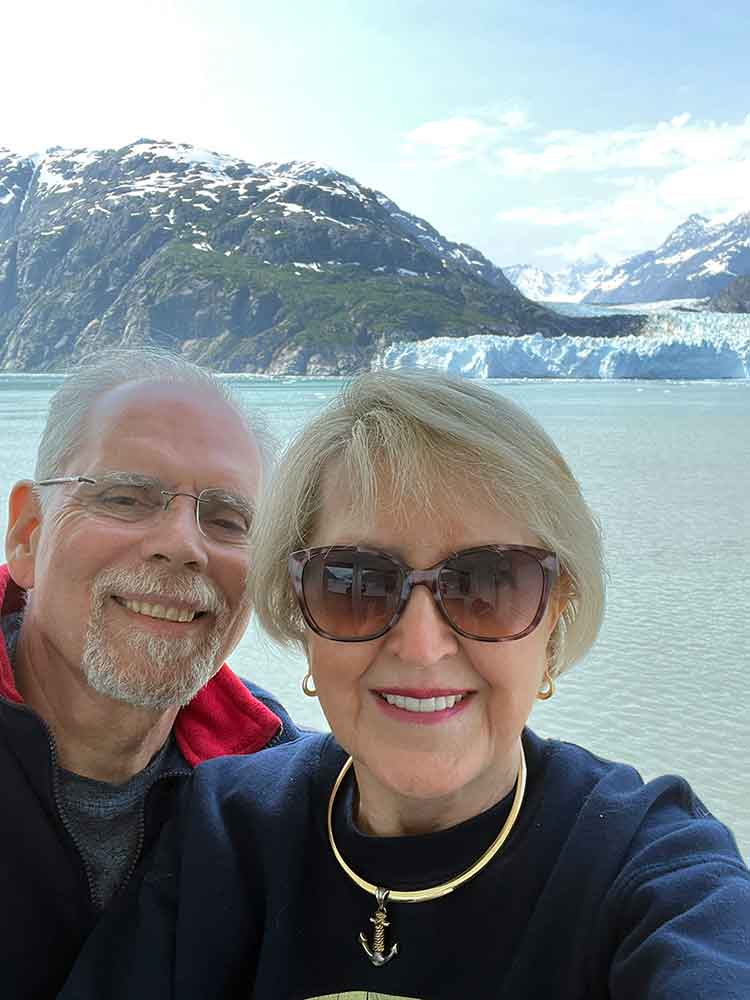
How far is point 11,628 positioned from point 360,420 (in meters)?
0.83

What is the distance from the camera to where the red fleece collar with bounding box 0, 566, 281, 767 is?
1440 mm

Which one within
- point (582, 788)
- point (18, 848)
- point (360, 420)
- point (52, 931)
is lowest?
point (52, 931)

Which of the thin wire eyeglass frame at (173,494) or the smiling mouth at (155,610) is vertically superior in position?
the thin wire eyeglass frame at (173,494)

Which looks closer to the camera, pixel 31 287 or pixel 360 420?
pixel 360 420

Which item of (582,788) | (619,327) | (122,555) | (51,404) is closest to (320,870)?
(582,788)

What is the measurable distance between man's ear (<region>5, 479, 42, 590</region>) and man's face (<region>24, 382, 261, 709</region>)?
42 millimetres

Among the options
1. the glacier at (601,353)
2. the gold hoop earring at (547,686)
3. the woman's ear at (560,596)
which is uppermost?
the glacier at (601,353)

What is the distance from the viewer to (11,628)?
5.03 feet

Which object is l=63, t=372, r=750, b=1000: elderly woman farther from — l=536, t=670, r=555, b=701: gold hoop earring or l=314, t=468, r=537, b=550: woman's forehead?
l=536, t=670, r=555, b=701: gold hoop earring

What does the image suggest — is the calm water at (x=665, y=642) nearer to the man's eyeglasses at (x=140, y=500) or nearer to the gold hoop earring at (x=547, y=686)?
the man's eyeglasses at (x=140, y=500)

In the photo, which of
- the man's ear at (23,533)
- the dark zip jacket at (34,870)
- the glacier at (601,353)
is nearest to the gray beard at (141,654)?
the dark zip jacket at (34,870)

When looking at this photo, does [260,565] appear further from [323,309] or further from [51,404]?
[323,309]

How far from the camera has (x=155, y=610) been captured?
4.35 feet

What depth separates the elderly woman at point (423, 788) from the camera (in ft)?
2.89
